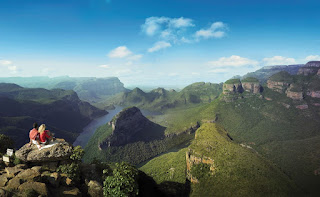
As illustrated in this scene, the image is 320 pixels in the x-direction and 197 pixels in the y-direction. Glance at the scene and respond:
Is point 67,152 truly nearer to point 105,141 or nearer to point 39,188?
point 39,188

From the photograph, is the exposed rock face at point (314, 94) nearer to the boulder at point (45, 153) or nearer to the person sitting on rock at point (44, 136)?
the boulder at point (45, 153)

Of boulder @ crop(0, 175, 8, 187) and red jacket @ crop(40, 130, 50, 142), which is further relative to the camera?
red jacket @ crop(40, 130, 50, 142)

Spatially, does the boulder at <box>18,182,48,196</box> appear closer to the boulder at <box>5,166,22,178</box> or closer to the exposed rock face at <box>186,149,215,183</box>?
the boulder at <box>5,166,22,178</box>

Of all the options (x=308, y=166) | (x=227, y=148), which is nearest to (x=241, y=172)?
(x=227, y=148)

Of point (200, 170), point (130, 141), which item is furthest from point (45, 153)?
point (130, 141)

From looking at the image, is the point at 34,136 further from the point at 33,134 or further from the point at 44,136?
the point at 44,136

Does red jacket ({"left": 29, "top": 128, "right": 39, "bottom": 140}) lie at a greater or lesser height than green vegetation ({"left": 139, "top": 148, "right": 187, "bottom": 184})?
greater

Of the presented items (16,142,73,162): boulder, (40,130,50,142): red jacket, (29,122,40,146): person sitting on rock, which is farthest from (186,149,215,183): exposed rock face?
(29,122,40,146): person sitting on rock
